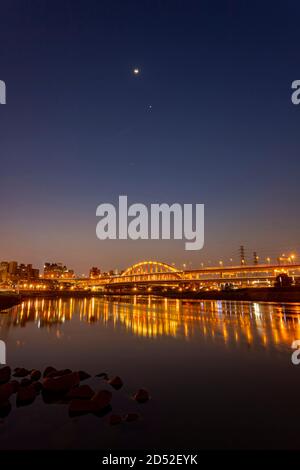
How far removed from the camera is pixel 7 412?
9555mm

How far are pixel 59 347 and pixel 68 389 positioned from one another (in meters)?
10.8

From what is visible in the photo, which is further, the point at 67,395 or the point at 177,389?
the point at 177,389

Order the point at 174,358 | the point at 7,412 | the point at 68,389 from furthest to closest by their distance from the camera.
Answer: the point at 174,358 → the point at 68,389 → the point at 7,412

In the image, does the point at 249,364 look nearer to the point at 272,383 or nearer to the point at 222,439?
the point at 272,383

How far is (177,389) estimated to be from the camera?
12.4 metres

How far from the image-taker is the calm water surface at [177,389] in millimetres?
8195

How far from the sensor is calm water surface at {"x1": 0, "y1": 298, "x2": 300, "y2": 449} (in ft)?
26.9

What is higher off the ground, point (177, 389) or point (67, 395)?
point (67, 395)

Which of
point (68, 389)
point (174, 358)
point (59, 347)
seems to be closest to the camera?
point (68, 389)

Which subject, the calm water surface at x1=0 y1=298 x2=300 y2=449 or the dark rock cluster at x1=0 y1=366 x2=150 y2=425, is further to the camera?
the dark rock cluster at x1=0 y1=366 x2=150 y2=425

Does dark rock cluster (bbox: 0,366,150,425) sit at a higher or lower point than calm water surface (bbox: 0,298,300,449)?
higher

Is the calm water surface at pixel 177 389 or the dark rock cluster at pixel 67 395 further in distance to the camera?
the dark rock cluster at pixel 67 395

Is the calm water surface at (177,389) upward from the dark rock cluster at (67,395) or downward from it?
downward

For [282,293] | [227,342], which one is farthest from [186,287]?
[227,342]
